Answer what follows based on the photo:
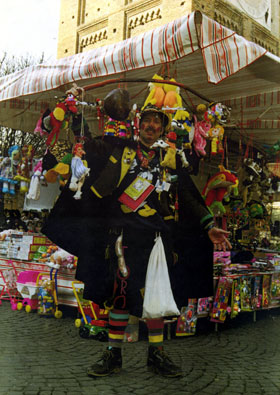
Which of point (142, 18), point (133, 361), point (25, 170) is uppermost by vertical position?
point (142, 18)

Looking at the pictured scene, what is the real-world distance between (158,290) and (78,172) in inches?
47.8

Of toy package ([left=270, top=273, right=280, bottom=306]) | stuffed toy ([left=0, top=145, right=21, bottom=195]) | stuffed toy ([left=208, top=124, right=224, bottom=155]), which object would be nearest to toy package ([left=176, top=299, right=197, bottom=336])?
toy package ([left=270, top=273, right=280, bottom=306])

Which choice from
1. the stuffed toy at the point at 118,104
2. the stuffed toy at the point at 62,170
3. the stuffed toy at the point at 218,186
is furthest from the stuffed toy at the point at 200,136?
the stuffed toy at the point at 62,170

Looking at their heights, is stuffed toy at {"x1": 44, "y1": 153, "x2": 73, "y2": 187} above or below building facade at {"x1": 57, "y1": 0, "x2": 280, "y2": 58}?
below

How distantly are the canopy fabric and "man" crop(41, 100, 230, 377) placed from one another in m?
0.57

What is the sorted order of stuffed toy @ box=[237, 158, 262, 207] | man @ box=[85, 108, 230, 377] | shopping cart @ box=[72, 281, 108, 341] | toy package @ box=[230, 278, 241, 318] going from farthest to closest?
stuffed toy @ box=[237, 158, 262, 207] → toy package @ box=[230, 278, 241, 318] → shopping cart @ box=[72, 281, 108, 341] → man @ box=[85, 108, 230, 377]

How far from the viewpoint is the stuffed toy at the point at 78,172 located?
3.56m

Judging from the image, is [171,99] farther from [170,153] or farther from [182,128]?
[170,153]

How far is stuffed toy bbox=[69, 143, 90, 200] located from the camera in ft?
11.7

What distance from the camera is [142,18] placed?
13.2 metres

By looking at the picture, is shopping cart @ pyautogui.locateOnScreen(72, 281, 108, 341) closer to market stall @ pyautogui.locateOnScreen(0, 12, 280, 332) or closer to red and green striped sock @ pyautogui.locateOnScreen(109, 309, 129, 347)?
market stall @ pyautogui.locateOnScreen(0, 12, 280, 332)

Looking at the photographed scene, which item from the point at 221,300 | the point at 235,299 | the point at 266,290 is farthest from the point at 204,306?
the point at 266,290

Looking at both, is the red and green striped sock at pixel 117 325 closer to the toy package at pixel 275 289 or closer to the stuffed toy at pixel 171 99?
the stuffed toy at pixel 171 99

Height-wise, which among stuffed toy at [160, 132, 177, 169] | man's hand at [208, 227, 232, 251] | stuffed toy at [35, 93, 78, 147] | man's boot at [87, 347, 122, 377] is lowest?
man's boot at [87, 347, 122, 377]
